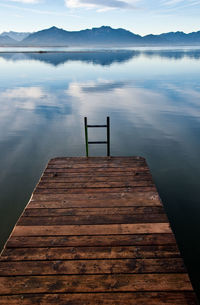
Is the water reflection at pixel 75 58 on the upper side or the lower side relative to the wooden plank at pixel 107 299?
upper

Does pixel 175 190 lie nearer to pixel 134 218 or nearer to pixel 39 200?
pixel 134 218

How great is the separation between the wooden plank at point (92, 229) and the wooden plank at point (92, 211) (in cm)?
57

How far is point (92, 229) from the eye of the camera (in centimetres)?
630

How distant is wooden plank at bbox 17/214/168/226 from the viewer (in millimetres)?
6582

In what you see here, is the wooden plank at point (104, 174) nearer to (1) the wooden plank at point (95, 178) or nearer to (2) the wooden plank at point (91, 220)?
(1) the wooden plank at point (95, 178)

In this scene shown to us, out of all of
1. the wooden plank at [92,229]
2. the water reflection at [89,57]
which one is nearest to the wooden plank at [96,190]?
the wooden plank at [92,229]

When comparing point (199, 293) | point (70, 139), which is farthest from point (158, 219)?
→ point (70, 139)

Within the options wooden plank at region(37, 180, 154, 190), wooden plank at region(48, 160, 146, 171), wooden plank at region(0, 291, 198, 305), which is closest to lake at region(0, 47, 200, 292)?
wooden plank at region(48, 160, 146, 171)

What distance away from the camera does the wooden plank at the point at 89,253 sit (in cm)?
541

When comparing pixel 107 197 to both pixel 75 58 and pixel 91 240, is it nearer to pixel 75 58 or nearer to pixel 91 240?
pixel 91 240

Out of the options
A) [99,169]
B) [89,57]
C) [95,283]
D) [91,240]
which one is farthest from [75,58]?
[95,283]

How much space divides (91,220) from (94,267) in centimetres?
165

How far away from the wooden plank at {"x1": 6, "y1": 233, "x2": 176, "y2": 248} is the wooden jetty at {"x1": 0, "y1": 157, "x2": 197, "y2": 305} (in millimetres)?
25

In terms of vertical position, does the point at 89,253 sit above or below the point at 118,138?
above
